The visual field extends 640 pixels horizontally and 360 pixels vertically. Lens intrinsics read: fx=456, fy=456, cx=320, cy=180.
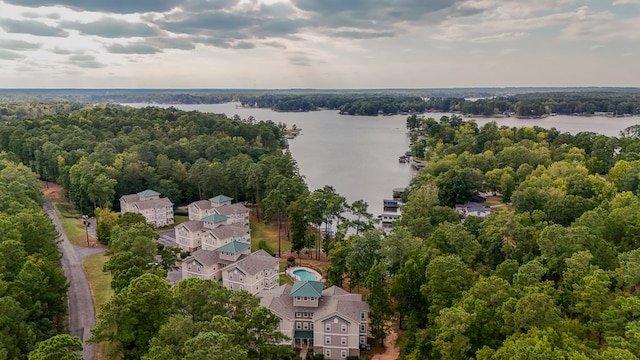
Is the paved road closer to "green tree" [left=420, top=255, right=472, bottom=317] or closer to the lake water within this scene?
"green tree" [left=420, top=255, right=472, bottom=317]

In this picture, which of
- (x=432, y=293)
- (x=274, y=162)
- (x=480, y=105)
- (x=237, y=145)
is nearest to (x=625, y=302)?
(x=432, y=293)

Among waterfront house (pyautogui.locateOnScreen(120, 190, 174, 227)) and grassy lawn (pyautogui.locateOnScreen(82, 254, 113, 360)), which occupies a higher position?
waterfront house (pyautogui.locateOnScreen(120, 190, 174, 227))

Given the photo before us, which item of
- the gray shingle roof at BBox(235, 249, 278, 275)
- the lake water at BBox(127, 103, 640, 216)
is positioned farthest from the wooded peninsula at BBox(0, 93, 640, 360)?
the lake water at BBox(127, 103, 640, 216)

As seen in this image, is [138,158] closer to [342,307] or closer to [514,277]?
[342,307]

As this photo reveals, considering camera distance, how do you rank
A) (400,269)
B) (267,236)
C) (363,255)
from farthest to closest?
(267,236) → (363,255) → (400,269)

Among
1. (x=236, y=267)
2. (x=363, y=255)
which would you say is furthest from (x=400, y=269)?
(x=236, y=267)

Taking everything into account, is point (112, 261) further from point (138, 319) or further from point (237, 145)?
point (237, 145)

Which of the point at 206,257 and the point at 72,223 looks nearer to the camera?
the point at 206,257

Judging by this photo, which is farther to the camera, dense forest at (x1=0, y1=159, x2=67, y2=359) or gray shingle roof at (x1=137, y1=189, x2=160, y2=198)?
gray shingle roof at (x1=137, y1=189, x2=160, y2=198)
